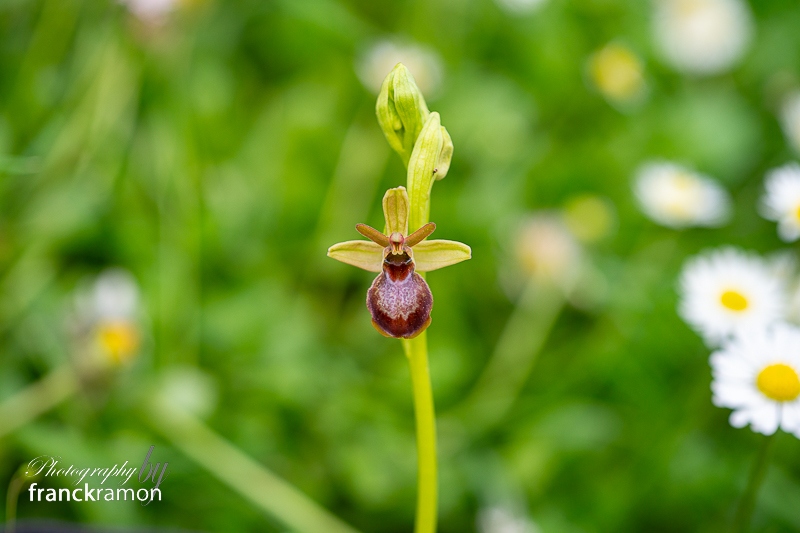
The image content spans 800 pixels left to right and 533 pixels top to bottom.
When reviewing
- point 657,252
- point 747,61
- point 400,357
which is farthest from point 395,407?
point 747,61

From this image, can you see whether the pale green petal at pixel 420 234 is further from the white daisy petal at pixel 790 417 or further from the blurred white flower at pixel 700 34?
the blurred white flower at pixel 700 34

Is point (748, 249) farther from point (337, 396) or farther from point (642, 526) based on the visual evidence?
point (337, 396)

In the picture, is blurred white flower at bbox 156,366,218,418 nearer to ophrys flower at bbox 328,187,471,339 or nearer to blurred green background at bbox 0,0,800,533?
blurred green background at bbox 0,0,800,533

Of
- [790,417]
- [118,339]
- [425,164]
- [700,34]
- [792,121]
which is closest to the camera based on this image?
[425,164]

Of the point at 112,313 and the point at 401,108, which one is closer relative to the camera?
the point at 401,108

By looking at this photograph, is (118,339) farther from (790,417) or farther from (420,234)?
(790,417)

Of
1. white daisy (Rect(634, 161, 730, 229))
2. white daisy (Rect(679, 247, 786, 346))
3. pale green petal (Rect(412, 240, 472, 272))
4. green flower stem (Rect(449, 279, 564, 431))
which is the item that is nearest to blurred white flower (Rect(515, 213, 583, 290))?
green flower stem (Rect(449, 279, 564, 431))

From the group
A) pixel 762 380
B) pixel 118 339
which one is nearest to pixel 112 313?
pixel 118 339
